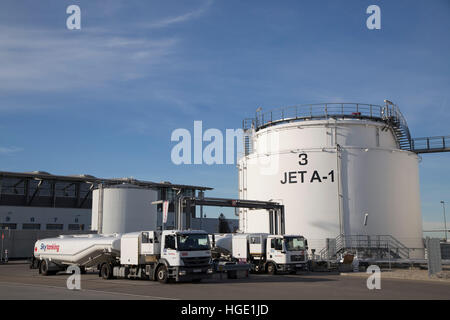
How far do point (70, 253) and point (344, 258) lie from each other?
1823 cm

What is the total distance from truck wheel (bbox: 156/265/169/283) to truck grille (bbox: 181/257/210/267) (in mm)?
1141

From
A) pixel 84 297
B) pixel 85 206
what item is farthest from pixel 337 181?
pixel 85 206

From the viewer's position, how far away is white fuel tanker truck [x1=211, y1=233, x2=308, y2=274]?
91.6 ft

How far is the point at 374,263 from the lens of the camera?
3328cm

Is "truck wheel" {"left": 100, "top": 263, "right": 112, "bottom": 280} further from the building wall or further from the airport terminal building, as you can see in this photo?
the building wall

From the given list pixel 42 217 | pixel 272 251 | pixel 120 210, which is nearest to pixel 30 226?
pixel 42 217

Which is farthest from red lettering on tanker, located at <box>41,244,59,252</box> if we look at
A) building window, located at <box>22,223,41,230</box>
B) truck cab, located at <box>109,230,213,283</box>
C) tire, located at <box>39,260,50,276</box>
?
building window, located at <box>22,223,41,230</box>

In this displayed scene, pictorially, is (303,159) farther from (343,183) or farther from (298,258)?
(298,258)

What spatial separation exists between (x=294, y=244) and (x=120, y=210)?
23.0 m

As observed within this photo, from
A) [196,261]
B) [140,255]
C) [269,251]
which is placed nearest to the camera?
[196,261]

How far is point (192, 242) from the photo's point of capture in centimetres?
2298

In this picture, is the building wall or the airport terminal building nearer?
the building wall

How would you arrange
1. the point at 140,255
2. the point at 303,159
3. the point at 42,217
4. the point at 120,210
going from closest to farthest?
the point at 140,255 → the point at 303,159 → the point at 120,210 → the point at 42,217

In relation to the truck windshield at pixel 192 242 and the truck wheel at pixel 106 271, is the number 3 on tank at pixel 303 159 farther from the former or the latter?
the truck wheel at pixel 106 271
